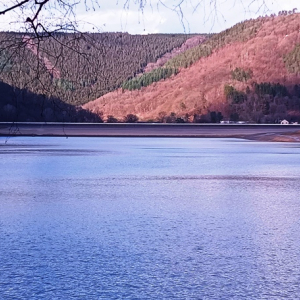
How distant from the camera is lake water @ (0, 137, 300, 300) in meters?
7.01

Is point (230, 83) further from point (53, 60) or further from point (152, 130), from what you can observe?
point (53, 60)

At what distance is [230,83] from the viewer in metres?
127

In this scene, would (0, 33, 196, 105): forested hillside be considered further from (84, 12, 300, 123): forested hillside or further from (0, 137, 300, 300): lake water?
(84, 12, 300, 123): forested hillside

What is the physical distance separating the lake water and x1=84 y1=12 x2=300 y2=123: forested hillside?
261ft

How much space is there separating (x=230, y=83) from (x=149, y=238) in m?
119

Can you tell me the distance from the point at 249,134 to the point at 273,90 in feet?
150

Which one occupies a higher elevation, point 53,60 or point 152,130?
point 53,60

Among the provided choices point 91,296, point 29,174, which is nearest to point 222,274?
point 91,296

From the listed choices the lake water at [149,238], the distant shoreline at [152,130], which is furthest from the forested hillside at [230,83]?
the lake water at [149,238]

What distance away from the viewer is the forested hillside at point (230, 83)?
364 feet

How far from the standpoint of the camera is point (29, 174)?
808 inches

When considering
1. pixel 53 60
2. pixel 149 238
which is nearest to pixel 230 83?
pixel 149 238

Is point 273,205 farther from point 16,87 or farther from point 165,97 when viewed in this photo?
point 165,97

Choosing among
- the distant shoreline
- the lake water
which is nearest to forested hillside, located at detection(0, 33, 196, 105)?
the lake water
